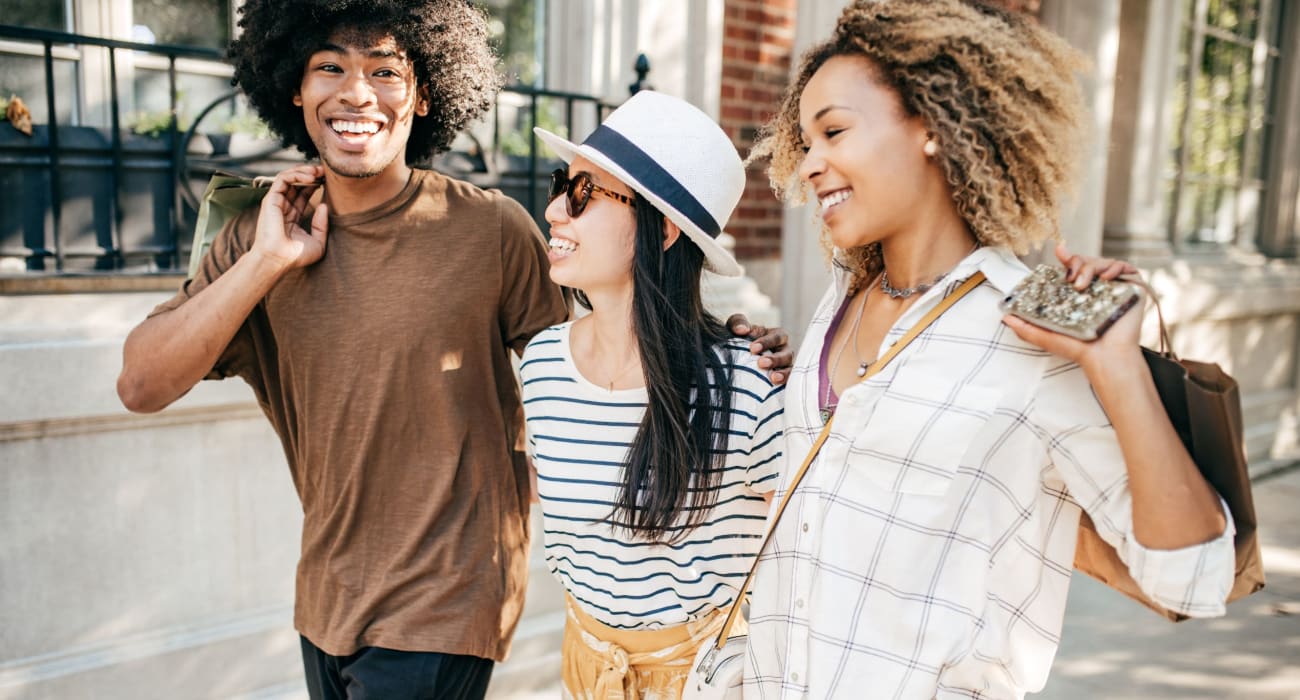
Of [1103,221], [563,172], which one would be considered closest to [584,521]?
[563,172]

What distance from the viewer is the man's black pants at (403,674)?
219cm

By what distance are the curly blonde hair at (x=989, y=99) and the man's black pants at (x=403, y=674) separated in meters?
1.47

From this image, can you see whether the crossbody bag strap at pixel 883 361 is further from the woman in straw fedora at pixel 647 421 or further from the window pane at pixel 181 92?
the window pane at pixel 181 92

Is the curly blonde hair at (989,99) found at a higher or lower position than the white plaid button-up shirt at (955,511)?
higher

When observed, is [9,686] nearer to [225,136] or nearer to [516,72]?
[225,136]

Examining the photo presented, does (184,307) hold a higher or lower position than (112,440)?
higher

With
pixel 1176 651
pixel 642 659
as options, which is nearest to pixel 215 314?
pixel 642 659

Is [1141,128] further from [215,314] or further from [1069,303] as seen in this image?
[215,314]

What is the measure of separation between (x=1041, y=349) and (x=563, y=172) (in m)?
1.14

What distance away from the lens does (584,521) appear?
206 centimetres

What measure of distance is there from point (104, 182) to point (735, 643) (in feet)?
8.68

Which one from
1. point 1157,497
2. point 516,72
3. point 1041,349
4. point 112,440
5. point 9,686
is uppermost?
point 516,72

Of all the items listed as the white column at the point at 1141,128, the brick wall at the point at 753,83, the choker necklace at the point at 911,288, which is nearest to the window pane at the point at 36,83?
the brick wall at the point at 753,83

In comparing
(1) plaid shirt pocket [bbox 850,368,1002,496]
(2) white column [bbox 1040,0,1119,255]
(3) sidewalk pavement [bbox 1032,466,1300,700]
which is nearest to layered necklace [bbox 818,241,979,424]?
(1) plaid shirt pocket [bbox 850,368,1002,496]
